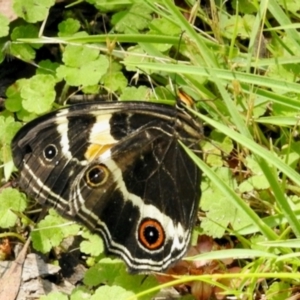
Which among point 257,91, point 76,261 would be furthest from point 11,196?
point 257,91

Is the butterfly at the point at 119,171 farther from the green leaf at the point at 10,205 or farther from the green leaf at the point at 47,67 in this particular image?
the green leaf at the point at 47,67

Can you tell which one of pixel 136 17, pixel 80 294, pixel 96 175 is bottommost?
pixel 80 294

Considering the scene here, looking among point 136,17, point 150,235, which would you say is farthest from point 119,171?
point 136,17

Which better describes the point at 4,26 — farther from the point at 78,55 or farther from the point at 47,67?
the point at 78,55

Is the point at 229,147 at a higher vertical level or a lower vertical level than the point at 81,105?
lower

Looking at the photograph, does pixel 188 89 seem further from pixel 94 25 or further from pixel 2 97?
pixel 2 97

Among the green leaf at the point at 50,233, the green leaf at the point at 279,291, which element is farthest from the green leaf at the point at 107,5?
the green leaf at the point at 279,291

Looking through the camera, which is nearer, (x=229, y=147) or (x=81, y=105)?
(x=81, y=105)
